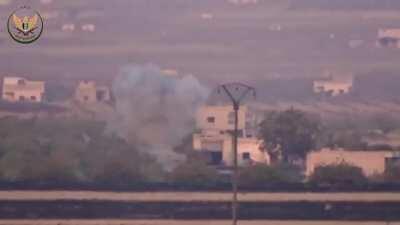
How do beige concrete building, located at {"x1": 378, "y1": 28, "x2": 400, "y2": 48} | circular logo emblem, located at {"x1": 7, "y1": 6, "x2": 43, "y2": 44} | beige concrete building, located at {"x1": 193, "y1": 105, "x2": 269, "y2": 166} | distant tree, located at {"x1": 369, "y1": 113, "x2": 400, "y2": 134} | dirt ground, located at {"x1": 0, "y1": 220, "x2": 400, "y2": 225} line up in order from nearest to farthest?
1. dirt ground, located at {"x1": 0, "y1": 220, "x2": 400, "y2": 225}
2. circular logo emblem, located at {"x1": 7, "y1": 6, "x2": 43, "y2": 44}
3. beige concrete building, located at {"x1": 193, "y1": 105, "x2": 269, "y2": 166}
4. distant tree, located at {"x1": 369, "y1": 113, "x2": 400, "y2": 134}
5. beige concrete building, located at {"x1": 378, "y1": 28, "x2": 400, "y2": 48}

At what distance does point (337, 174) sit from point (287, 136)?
288cm

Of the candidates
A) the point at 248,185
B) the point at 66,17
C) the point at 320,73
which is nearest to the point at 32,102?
the point at 66,17

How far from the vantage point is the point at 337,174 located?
13.0 meters

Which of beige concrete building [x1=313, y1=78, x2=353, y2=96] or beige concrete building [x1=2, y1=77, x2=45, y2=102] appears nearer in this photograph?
beige concrete building [x1=2, y1=77, x2=45, y2=102]

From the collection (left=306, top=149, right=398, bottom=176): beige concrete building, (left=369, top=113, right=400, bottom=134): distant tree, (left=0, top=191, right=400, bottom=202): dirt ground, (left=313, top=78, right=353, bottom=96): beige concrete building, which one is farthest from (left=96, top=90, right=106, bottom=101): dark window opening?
(left=0, top=191, right=400, bottom=202): dirt ground

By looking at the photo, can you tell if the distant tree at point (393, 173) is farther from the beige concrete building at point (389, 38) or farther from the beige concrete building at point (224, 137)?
the beige concrete building at point (389, 38)

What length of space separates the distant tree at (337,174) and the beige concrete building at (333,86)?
7.69 metres

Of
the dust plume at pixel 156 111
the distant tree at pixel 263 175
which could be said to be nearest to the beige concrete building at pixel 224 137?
the dust plume at pixel 156 111

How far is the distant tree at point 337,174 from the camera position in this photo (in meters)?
12.5

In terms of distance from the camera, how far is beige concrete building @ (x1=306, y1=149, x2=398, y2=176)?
14.3 metres

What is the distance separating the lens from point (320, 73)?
876 inches

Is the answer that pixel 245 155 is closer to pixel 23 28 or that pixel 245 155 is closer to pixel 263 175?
pixel 263 175

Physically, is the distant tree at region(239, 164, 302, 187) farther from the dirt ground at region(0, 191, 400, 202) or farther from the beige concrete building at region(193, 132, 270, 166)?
the beige concrete building at region(193, 132, 270, 166)

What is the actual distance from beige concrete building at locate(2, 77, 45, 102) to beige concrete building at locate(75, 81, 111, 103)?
65 cm
